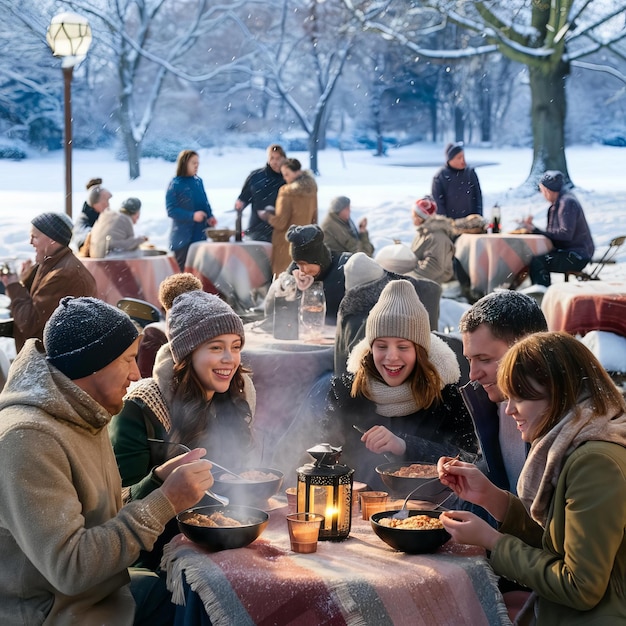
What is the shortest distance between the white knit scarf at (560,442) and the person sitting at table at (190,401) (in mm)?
1161

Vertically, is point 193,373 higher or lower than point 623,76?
lower

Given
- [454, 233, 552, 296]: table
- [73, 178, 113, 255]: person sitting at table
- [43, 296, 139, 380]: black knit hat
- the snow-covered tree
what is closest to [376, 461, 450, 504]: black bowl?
[43, 296, 139, 380]: black knit hat

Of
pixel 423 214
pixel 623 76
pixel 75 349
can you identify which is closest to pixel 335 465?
pixel 75 349

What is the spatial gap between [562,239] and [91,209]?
16.7 ft

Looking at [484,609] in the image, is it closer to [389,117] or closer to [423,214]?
[423,214]

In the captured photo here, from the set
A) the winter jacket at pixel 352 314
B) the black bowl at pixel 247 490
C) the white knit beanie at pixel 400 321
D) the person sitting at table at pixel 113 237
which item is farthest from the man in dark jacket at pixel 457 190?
the black bowl at pixel 247 490

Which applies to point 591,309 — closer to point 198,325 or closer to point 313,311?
point 313,311

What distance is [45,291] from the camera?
20.5 ft

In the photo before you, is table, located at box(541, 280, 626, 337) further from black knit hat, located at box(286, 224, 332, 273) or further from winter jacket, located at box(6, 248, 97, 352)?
winter jacket, located at box(6, 248, 97, 352)

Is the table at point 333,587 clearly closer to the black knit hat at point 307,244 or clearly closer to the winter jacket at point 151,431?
the winter jacket at point 151,431

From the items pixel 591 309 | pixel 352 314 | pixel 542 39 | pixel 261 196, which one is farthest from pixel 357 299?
pixel 542 39

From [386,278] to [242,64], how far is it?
878 inches

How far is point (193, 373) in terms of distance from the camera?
329 cm

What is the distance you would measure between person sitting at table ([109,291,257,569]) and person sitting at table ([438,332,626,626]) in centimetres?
108
